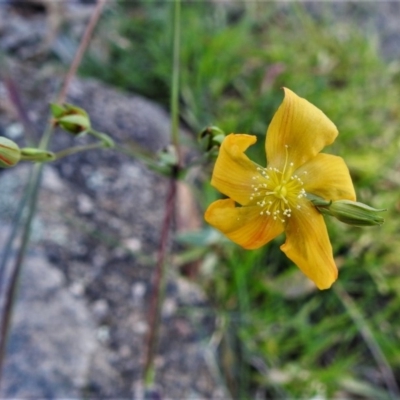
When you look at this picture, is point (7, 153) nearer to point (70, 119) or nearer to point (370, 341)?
point (70, 119)

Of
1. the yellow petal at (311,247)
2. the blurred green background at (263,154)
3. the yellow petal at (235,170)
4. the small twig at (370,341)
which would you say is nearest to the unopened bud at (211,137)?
the yellow petal at (235,170)

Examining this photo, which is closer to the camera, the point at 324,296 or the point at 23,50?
the point at 324,296

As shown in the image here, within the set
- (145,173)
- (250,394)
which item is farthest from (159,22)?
(250,394)

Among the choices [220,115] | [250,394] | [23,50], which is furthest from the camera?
[23,50]

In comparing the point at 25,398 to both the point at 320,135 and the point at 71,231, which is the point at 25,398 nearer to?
the point at 71,231

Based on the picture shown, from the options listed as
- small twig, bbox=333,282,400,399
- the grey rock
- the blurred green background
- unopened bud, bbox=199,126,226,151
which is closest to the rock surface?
the grey rock

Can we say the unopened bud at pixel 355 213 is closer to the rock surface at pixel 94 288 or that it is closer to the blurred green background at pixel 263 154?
the blurred green background at pixel 263 154

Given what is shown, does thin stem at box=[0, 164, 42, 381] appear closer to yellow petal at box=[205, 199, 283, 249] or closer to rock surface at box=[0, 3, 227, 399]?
rock surface at box=[0, 3, 227, 399]

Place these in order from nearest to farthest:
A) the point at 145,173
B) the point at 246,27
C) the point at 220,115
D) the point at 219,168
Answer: the point at 219,168 → the point at 145,173 → the point at 220,115 → the point at 246,27
